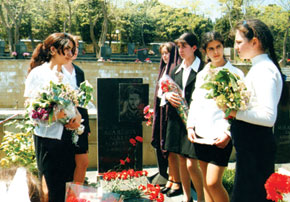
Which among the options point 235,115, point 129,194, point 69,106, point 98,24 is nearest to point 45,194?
point 69,106

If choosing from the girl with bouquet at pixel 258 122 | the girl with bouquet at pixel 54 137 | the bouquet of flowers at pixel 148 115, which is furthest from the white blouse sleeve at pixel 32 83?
the bouquet of flowers at pixel 148 115

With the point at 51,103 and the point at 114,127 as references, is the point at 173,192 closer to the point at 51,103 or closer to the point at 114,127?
the point at 114,127

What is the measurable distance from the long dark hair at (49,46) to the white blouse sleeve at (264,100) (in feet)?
5.60

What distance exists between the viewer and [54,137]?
2.97 meters

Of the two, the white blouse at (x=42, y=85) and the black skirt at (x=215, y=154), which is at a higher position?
the white blouse at (x=42, y=85)

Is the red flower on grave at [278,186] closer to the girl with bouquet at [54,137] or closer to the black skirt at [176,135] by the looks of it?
the girl with bouquet at [54,137]

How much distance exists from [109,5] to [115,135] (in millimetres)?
32524

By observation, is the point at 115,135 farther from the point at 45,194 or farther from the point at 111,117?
the point at 45,194

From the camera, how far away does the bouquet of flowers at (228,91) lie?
230 centimetres

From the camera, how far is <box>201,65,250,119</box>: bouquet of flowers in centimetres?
230

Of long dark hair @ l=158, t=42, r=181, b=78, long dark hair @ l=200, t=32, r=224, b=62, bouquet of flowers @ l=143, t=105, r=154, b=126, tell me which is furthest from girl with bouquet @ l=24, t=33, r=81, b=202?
bouquet of flowers @ l=143, t=105, r=154, b=126

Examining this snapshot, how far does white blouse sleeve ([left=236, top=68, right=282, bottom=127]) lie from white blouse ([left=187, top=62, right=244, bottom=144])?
718 mm

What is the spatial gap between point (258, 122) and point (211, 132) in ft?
2.85

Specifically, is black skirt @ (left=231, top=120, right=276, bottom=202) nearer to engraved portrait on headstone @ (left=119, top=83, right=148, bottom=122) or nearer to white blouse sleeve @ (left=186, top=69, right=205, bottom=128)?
white blouse sleeve @ (left=186, top=69, right=205, bottom=128)
